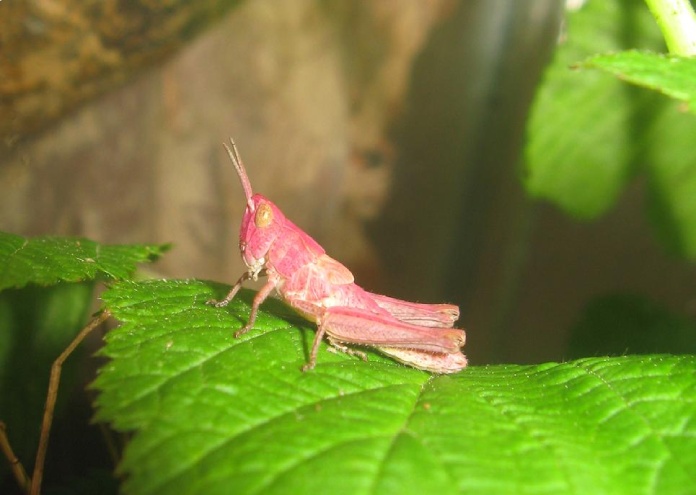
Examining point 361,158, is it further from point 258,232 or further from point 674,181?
point 258,232

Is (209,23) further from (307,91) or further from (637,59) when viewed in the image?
(637,59)

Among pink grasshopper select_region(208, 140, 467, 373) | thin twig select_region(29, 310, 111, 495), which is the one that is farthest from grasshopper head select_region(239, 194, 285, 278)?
thin twig select_region(29, 310, 111, 495)

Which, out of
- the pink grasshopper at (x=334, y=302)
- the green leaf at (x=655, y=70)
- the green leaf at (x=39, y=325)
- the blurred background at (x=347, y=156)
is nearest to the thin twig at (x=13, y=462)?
the green leaf at (x=39, y=325)

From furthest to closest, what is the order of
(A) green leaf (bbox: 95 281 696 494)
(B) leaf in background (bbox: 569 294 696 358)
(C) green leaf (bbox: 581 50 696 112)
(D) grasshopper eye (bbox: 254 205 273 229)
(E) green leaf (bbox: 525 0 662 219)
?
(B) leaf in background (bbox: 569 294 696 358) → (E) green leaf (bbox: 525 0 662 219) → (D) grasshopper eye (bbox: 254 205 273 229) → (C) green leaf (bbox: 581 50 696 112) → (A) green leaf (bbox: 95 281 696 494)

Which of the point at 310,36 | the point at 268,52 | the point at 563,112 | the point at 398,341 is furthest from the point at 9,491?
the point at 310,36

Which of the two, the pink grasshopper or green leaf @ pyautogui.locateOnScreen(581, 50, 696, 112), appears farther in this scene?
the pink grasshopper

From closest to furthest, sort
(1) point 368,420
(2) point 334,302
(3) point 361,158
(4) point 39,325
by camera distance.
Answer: (1) point 368,420 → (2) point 334,302 → (4) point 39,325 → (3) point 361,158

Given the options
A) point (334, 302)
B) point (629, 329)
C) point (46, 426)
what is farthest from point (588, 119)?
point (46, 426)

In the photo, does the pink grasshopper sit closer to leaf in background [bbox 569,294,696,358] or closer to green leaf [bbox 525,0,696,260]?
green leaf [bbox 525,0,696,260]
